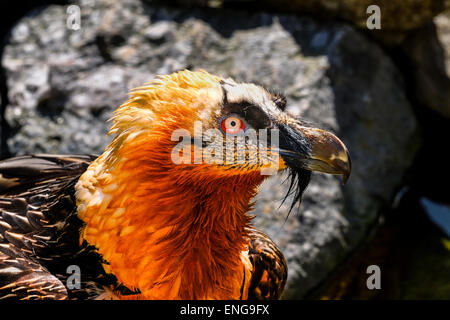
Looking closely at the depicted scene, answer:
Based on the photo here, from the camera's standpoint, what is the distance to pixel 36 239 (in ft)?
8.71

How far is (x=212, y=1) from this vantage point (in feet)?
18.6

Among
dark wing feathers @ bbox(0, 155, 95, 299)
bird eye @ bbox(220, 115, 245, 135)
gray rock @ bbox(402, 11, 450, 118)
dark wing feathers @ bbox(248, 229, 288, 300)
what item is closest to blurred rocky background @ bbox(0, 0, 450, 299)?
gray rock @ bbox(402, 11, 450, 118)

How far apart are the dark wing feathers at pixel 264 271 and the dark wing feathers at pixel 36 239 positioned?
1129 mm

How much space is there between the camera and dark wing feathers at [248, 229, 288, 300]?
3.07m

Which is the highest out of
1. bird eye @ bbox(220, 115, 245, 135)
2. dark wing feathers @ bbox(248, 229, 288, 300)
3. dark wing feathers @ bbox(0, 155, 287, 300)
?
bird eye @ bbox(220, 115, 245, 135)

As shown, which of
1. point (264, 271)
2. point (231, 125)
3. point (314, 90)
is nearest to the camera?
point (231, 125)

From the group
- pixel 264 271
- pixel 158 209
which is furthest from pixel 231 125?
pixel 264 271

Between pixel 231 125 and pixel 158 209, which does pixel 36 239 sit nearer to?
pixel 158 209

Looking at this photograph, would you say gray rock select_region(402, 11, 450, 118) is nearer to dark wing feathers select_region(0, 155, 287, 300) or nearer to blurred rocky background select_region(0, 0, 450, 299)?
blurred rocky background select_region(0, 0, 450, 299)

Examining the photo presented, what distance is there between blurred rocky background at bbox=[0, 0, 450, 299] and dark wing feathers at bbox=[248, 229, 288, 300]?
47.5 inches

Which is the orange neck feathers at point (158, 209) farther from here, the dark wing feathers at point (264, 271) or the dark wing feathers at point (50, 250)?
the dark wing feathers at point (264, 271)

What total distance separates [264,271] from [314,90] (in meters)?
2.43

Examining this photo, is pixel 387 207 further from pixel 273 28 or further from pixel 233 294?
pixel 233 294
